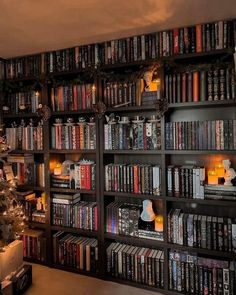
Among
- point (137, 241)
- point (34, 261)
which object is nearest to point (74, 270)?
point (34, 261)

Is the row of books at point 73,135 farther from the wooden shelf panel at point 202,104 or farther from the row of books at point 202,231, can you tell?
the row of books at point 202,231

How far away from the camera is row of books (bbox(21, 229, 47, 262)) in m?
2.58

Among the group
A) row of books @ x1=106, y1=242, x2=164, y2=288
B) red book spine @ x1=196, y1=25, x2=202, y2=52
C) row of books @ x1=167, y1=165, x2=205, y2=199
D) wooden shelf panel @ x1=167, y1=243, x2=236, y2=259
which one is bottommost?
row of books @ x1=106, y1=242, x2=164, y2=288

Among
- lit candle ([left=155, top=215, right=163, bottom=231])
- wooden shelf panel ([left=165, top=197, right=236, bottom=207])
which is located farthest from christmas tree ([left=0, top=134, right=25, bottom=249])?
wooden shelf panel ([left=165, top=197, right=236, bottom=207])

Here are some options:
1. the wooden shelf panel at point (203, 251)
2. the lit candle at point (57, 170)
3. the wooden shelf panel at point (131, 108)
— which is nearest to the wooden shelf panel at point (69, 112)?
the wooden shelf panel at point (131, 108)

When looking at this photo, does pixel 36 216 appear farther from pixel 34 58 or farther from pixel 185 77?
pixel 185 77

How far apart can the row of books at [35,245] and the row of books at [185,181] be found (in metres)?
1.41

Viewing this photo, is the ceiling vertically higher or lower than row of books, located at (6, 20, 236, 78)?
higher

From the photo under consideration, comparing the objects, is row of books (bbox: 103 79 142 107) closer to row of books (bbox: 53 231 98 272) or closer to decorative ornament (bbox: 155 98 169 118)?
decorative ornament (bbox: 155 98 169 118)

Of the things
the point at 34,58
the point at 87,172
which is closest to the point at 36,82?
the point at 34,58

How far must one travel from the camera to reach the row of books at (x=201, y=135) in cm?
192

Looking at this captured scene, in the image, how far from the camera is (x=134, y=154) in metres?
2.39

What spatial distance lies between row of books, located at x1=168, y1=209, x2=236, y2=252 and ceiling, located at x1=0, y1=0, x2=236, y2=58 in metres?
1.53

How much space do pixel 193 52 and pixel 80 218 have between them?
175 cm
